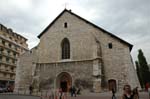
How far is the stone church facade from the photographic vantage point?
1923 centimetres

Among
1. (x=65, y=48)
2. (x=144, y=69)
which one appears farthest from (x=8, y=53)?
(x=144, y=69)

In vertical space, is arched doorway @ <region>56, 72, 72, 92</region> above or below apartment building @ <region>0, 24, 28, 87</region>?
below

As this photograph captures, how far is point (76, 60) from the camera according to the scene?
70.3 feet

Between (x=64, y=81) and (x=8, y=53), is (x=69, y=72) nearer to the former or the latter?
(x=64, y=81)

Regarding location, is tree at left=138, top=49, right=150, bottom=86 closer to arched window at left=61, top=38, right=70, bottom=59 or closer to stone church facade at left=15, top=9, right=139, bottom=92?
stone church facade at left=15, top=9, right=139, bottom=92

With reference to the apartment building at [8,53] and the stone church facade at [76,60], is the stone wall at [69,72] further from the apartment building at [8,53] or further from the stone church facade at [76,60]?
the apartment building at [8,53]

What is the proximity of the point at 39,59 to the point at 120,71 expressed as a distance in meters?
11.8

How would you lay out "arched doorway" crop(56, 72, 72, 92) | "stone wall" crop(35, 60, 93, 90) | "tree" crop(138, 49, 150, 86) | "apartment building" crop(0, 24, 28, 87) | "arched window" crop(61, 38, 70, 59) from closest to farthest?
"stone wall" crop(35, 60, 93, 90) < "arched doorway" crop(56, 72, 72, 92) < "arched window" crop(61, 38, 70, 59) < "tree" crop(138, 49, 150, 86) < "apartment building" crop(0, 24, 28, 87)

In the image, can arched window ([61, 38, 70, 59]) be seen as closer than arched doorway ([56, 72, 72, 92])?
No

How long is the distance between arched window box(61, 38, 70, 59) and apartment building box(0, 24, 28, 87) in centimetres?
2327

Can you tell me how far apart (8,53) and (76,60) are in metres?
28.7

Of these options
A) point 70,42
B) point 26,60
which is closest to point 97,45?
point 70,42

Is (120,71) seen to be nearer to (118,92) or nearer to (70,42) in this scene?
(118,92)

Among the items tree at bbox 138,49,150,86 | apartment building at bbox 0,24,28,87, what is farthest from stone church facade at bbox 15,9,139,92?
apartment building at bbox 0,24,28,87
